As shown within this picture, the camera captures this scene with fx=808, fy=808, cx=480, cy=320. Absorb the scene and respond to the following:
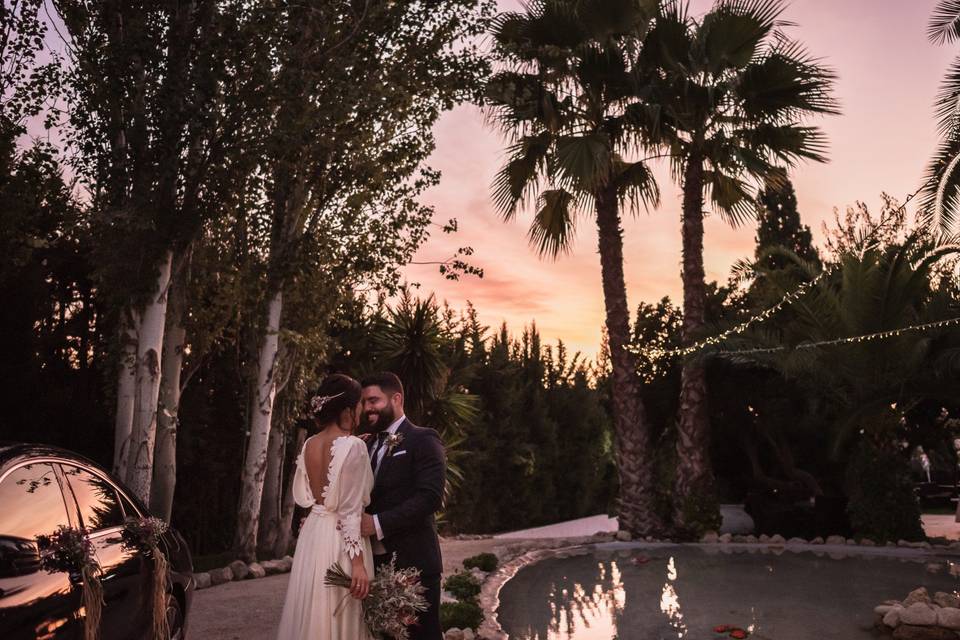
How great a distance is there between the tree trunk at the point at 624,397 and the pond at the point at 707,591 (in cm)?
117

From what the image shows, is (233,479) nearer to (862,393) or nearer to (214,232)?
(214,232)

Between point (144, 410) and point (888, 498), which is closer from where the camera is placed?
point (144, 410)

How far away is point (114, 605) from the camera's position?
13.3 feet

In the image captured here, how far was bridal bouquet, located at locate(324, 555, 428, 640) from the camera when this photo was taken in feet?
13.4

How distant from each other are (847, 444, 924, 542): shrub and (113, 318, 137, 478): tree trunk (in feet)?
40.9

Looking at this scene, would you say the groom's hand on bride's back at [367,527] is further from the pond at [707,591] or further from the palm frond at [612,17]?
the palm frond at [612,17]

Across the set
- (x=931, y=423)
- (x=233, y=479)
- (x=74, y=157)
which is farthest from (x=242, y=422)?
(x=931, y=423)

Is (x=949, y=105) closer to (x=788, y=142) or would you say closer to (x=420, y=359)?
(x=788, y=142)

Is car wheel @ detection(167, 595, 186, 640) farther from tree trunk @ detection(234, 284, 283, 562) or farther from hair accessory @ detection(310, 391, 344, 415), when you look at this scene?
tree trunk @ detection(234, 284, 283, 562)

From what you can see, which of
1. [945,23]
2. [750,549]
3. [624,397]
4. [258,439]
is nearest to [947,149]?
[945,23]

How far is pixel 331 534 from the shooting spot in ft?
14.0

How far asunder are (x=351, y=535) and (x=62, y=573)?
1.32 meters

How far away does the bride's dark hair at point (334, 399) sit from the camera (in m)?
4.35

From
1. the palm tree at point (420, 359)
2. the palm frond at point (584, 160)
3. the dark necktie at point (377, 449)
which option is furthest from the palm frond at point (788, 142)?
the dark necktie at point (377, 449)
